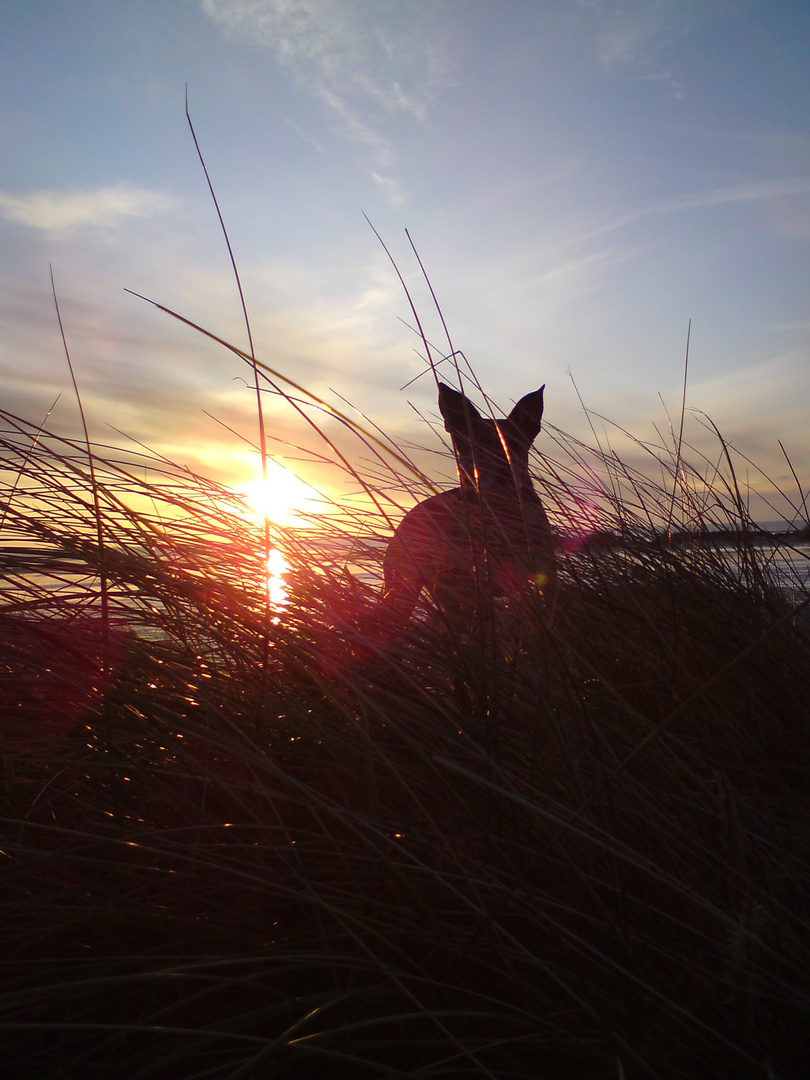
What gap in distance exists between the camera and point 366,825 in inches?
34.0

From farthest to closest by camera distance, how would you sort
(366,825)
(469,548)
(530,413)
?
1. (530,413)
2. (469,548)
3. (366,825)

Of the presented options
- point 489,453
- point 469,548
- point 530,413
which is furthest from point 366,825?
point 530,413

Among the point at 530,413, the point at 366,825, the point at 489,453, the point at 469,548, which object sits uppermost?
the point at 530,413

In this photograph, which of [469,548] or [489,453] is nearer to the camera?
[469,548]

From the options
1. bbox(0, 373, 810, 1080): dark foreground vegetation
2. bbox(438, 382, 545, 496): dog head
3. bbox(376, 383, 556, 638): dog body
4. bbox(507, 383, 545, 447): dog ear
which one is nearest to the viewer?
bbox(0, 373, 810, 1080): dark foreground vegetation

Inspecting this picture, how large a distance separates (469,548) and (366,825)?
0.82 meters

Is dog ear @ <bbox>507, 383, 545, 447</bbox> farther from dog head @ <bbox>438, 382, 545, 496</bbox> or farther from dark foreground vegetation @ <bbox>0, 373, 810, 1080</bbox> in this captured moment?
dark foreground vegetation @ <bbox>0, 373, 810, 1080</bbox>

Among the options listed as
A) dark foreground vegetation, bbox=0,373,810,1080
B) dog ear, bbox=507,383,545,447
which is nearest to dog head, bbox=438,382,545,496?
dog ear, bbox=507,383,545,447

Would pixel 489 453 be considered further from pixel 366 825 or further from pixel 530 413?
pixel 366 825

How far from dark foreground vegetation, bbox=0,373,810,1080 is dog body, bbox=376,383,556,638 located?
0.09m

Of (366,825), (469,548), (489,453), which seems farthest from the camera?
(489,453)

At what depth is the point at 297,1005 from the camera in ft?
2.37

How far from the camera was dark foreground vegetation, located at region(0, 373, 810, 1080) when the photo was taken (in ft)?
2.36

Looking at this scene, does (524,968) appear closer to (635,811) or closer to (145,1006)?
(635,811)
